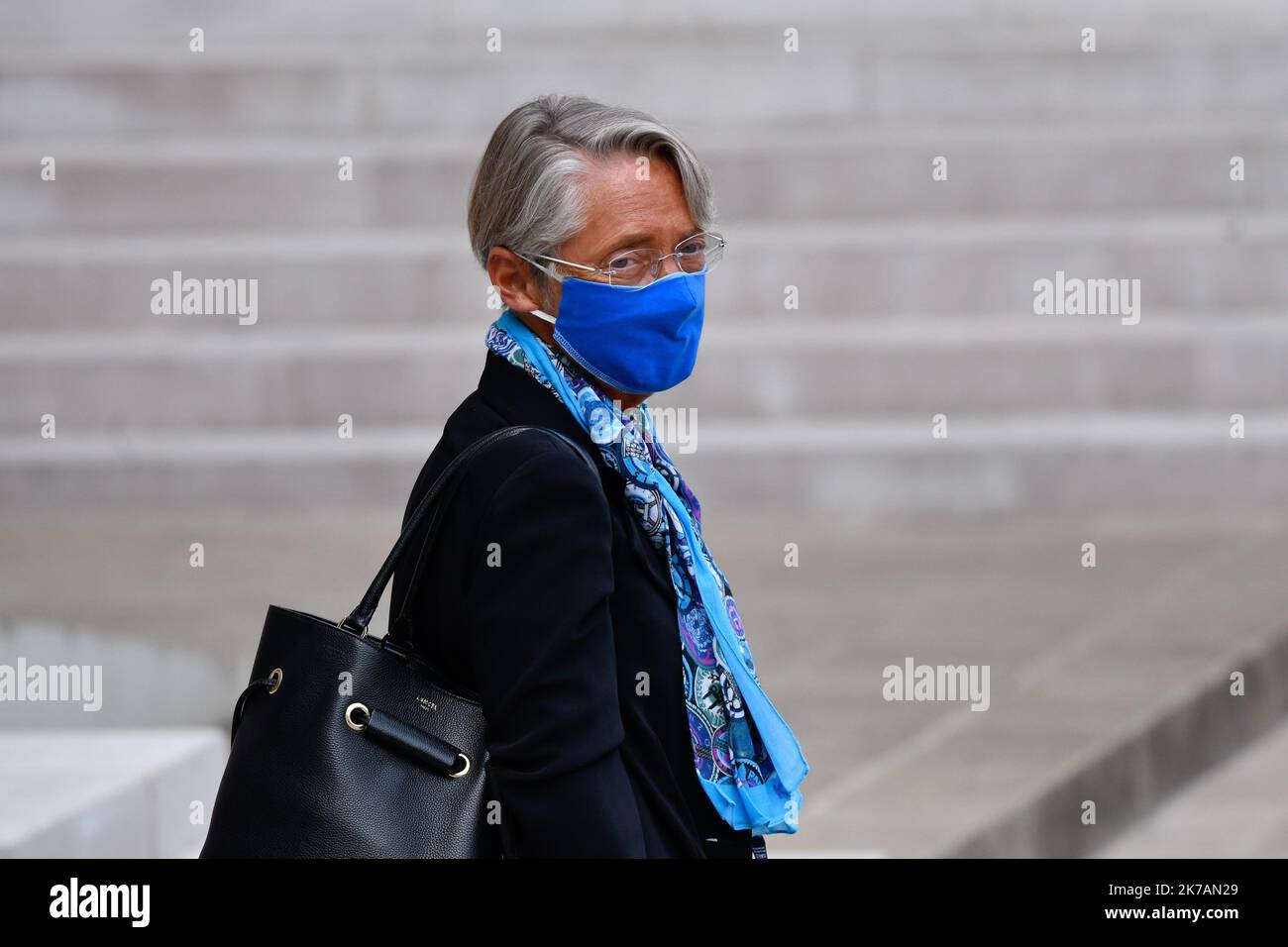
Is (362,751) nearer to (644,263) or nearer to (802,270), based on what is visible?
(644,263)

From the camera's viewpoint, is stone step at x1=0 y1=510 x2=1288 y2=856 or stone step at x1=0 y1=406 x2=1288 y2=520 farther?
stone step at x1=0 y1=406 x2=1288 y2=520

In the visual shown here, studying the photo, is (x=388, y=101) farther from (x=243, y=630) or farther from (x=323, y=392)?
(x=243, y=630)

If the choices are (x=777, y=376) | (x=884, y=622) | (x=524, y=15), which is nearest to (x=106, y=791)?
(x=884, y=622)

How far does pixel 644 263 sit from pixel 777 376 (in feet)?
28.3

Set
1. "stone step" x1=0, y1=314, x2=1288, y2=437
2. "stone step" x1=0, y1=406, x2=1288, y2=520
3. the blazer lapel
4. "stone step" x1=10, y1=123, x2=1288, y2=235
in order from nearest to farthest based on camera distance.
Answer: the blazer lapel
"stone step" x1=0, y1=406, x2=1288, y2=520
"stone step" x1=0, y1=314, x2=1288, y2=437
"stone step" x1=10, y1=123, x2=1288, y2=235

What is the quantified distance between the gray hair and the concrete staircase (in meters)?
6.83

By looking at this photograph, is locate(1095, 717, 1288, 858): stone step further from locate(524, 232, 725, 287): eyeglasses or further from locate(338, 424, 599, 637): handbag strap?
locate(338, 424, 599, 637): handbag strap

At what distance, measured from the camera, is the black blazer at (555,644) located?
1659mm

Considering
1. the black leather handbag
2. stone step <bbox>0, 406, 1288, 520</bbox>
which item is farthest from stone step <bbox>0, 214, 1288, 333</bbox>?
the black leather handbag

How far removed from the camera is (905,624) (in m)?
7.34

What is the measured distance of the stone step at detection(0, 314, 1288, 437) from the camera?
10492mm

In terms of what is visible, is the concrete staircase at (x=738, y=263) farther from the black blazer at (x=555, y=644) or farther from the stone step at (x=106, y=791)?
the black blazer at (x=555, y=644)
